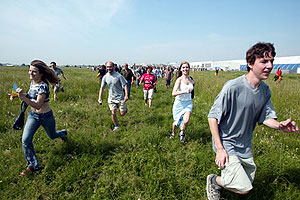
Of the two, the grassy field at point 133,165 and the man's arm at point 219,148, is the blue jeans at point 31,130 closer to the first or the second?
the grassy field at point 133,165

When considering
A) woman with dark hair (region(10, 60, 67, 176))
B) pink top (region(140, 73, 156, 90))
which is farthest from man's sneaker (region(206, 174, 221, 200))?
pink top (region(140, 73, 156, 90))

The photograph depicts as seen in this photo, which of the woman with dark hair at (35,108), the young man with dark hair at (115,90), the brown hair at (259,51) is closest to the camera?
the brown hair at (259,51)

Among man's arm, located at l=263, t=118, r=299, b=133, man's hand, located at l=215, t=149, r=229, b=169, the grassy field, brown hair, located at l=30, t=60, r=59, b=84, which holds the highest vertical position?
brown hair, located at l=30, t=60, r=59, b=84

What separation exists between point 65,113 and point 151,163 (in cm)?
436

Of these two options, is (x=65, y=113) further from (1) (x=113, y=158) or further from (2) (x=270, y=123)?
(2) (x=270, y=123)

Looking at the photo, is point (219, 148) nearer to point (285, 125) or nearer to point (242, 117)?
point (242, 117)

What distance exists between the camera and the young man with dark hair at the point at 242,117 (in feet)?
5.88

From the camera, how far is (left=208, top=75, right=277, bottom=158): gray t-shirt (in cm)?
189

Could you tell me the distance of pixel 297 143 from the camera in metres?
3.62

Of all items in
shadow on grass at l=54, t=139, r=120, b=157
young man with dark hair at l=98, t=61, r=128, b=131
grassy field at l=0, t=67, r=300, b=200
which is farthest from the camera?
young man with dark hair at l=98, t=61, r=128, b=131

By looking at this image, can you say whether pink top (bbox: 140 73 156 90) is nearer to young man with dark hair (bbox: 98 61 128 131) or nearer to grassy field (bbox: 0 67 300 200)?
young man with dark hair (bbox: 98 61 128 131)

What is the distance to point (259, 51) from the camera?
69.2 inches

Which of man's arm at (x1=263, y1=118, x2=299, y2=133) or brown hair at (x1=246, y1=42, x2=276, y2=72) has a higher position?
brown hair at (x1=246, y1=42, x2=276, y2=72)

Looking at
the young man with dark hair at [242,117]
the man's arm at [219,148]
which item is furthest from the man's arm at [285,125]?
the man's arm at [219,148]
